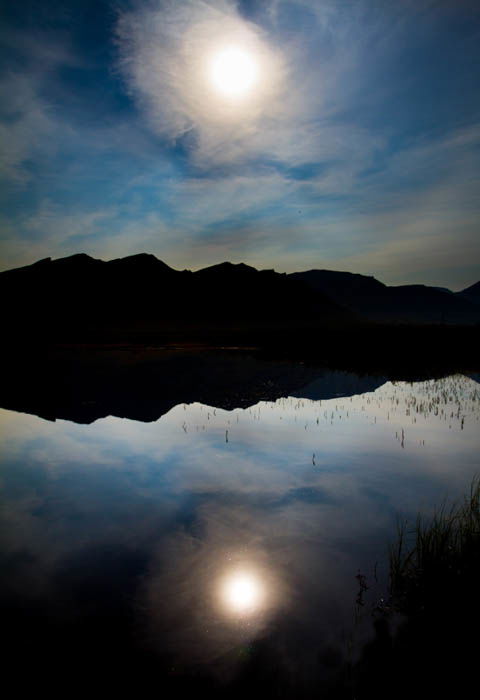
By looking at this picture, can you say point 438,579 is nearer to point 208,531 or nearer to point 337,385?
point 208,531

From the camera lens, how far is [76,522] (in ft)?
26.8

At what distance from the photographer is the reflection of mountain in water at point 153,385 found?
780 inches

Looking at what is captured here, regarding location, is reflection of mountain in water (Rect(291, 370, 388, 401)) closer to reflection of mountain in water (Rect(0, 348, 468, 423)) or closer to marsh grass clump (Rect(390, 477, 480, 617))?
reflection of mountain in water (Rect(0, 348, 468, 423))

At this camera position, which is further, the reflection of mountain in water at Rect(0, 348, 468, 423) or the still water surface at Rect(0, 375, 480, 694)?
the reflection of mountain in water at Rect(0, 348, 468, 423)

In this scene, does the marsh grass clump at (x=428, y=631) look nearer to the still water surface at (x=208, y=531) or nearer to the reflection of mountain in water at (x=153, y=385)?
the still water surface at (x=208, y=531)

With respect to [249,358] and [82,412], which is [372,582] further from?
[249,358]

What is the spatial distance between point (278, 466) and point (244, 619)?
613 centimetres

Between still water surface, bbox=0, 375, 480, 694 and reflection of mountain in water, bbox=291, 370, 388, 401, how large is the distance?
6.58 m

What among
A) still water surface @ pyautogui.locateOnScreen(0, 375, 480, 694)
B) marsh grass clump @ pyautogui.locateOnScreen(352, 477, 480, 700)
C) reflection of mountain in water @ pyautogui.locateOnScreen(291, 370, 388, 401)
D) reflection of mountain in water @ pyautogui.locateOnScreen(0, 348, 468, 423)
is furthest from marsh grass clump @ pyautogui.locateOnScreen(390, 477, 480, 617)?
reflection of mountain in water @ pyautogui.locateOnScreen(291, 370, 388, 401)

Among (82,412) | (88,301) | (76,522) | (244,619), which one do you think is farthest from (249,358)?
(88,301)

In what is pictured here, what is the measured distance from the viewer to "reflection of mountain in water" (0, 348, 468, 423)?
19.8m

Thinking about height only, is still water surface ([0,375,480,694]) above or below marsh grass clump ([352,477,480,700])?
below

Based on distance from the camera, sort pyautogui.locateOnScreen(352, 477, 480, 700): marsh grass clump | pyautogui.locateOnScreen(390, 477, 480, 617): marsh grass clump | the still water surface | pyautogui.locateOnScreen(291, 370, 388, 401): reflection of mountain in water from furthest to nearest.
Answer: pyautogui.locateOnScreen(291, 370, 388, 401): reflection of mountain in water
pyautogui.locateOnScreen(390, 477, 480, 617): marsh grass clump
the still water surface
pyautogui.locateOnScreen(352, 477, 480, 700): marsh grass clump

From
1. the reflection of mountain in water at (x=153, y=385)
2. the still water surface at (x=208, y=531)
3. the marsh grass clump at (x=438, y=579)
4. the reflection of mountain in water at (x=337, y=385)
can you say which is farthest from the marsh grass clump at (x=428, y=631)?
the reflection of mountain in water at (x=337, y=385)
